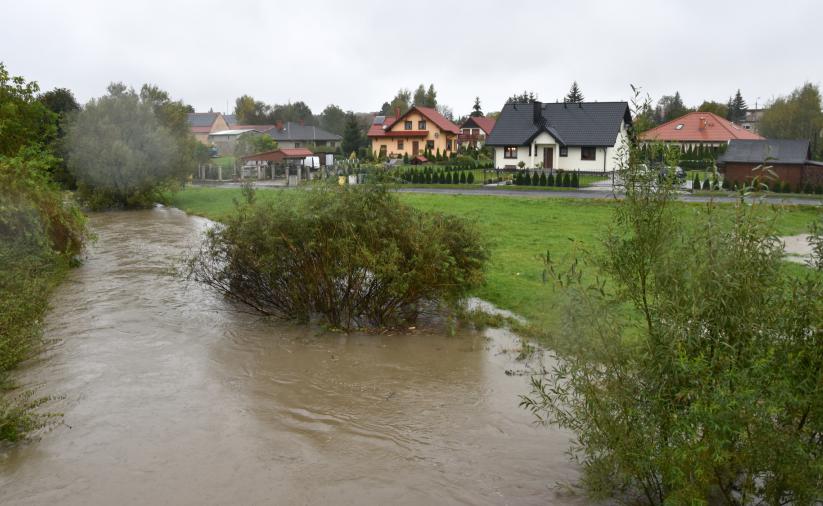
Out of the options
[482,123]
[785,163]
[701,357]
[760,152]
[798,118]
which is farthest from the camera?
[482,123]

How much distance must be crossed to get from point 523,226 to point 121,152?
64.0 feet

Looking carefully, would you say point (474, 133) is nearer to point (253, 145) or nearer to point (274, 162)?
point (253, 145)

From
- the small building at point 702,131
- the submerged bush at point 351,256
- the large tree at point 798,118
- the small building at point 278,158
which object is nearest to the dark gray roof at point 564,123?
the small building at point 702,131

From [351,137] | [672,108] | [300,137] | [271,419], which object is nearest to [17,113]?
[271,419]

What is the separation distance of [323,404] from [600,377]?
4.46 meters

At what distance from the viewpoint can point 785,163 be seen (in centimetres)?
3241

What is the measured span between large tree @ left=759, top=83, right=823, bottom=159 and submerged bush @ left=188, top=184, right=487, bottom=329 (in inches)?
2221

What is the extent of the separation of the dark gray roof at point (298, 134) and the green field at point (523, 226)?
124 ft

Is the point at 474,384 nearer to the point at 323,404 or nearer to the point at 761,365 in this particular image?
the point at 323,404

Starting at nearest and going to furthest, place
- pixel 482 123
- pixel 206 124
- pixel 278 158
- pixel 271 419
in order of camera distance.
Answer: pixel 271 419 → pixel 278 158 → pixel 482 123 → pixel 206 124

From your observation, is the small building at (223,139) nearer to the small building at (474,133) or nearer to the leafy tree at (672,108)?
the small building at (474,133)

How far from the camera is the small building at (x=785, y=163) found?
105 ft

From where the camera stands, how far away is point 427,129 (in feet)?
223

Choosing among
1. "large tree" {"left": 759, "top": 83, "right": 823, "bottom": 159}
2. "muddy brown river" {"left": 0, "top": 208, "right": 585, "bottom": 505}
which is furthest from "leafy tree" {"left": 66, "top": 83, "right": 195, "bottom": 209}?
"large tree" {"left": 759, "top": 83, "right": 823, "bottom": 159}
